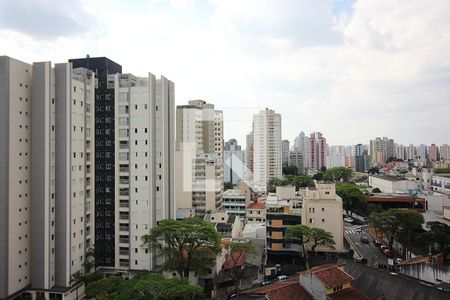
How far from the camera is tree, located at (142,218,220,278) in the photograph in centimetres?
1998

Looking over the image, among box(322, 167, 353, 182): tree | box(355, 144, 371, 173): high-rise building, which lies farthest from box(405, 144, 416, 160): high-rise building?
box(322, 167, 353, 182): tree

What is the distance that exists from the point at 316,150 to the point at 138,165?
250 feet

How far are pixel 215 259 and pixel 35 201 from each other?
11.4 meters

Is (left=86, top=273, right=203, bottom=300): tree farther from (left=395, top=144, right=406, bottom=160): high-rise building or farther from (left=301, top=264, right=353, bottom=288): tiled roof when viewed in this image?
(left=395, top=144, right=406, bottom=160): high-rise building

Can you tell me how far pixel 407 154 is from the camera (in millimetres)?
119062

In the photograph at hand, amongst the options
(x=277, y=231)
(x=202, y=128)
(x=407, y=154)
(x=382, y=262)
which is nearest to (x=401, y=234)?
(x=382, y=262)

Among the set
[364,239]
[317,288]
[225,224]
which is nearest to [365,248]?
[364,239]

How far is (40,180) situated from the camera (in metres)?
20.2

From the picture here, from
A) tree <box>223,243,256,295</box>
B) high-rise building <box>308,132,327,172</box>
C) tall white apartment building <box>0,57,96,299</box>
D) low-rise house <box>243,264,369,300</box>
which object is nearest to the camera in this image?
low-rise house <box>243,264,369,300</box>

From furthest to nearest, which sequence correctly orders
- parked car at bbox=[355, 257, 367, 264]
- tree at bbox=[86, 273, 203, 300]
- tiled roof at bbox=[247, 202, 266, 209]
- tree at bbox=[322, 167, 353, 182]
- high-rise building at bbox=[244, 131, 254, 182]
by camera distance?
high-rise building at bbox=[244, 131, 254, 182] < tree at bbox=[322, 167, 353, 182] < tiled roof at bbox=[247, 202, 266, 209] < parked car at bbox=[355, 257, 367, 264] < tree at bbox=[86, 273, 203, 300]

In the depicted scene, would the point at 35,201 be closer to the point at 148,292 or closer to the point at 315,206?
the point at 148,292

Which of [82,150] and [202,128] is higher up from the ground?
[202,128]

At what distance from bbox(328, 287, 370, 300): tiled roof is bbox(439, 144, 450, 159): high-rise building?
11477 centimetres

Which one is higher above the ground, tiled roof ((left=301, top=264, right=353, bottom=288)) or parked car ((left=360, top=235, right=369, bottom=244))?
tiled roof ((left=301, top=264, right=353, bottom=288))
